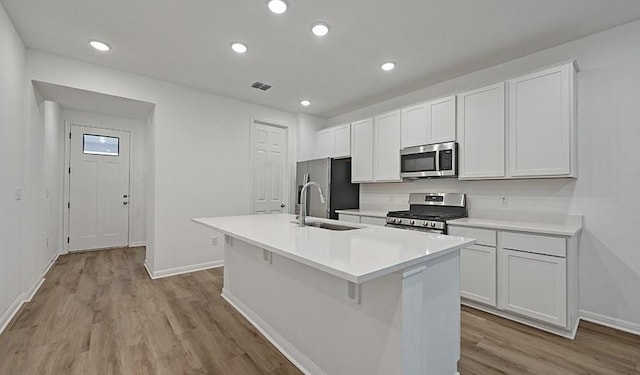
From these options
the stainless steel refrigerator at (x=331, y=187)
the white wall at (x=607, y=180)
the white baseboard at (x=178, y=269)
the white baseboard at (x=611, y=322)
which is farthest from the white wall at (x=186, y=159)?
the white baseboard at (x=611, y=322)

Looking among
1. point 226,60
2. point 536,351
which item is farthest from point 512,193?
point 226,60

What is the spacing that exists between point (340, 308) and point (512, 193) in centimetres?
249

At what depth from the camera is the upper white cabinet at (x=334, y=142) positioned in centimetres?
462

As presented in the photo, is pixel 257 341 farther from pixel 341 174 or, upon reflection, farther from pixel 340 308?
pixel 341 174

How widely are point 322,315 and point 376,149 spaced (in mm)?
2888

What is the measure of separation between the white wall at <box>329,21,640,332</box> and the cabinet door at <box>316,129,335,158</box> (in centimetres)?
297

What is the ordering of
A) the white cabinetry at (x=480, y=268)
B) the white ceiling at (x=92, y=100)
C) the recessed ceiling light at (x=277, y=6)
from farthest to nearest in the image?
the white ceiling at (x=92, y=100), the white cabinetry at (x=480, y=268), the recessed ceiling light at (x=277, y=6)

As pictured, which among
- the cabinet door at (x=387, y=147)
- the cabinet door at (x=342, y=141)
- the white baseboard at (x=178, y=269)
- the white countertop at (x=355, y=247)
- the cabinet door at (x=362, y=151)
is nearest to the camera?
Result: the white countertop at (x=355, y=247)

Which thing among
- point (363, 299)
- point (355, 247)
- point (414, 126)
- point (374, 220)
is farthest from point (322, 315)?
point (414, 126)

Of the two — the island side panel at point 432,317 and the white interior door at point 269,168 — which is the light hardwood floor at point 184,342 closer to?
the island side panel at point 432,317

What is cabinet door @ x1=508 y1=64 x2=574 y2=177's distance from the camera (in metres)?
2.45

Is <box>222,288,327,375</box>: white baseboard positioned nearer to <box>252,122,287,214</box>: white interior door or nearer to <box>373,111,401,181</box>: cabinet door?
<box>252,122,287,214</box>: white interior door

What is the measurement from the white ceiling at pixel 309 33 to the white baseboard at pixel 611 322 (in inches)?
101

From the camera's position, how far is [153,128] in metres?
3.78
